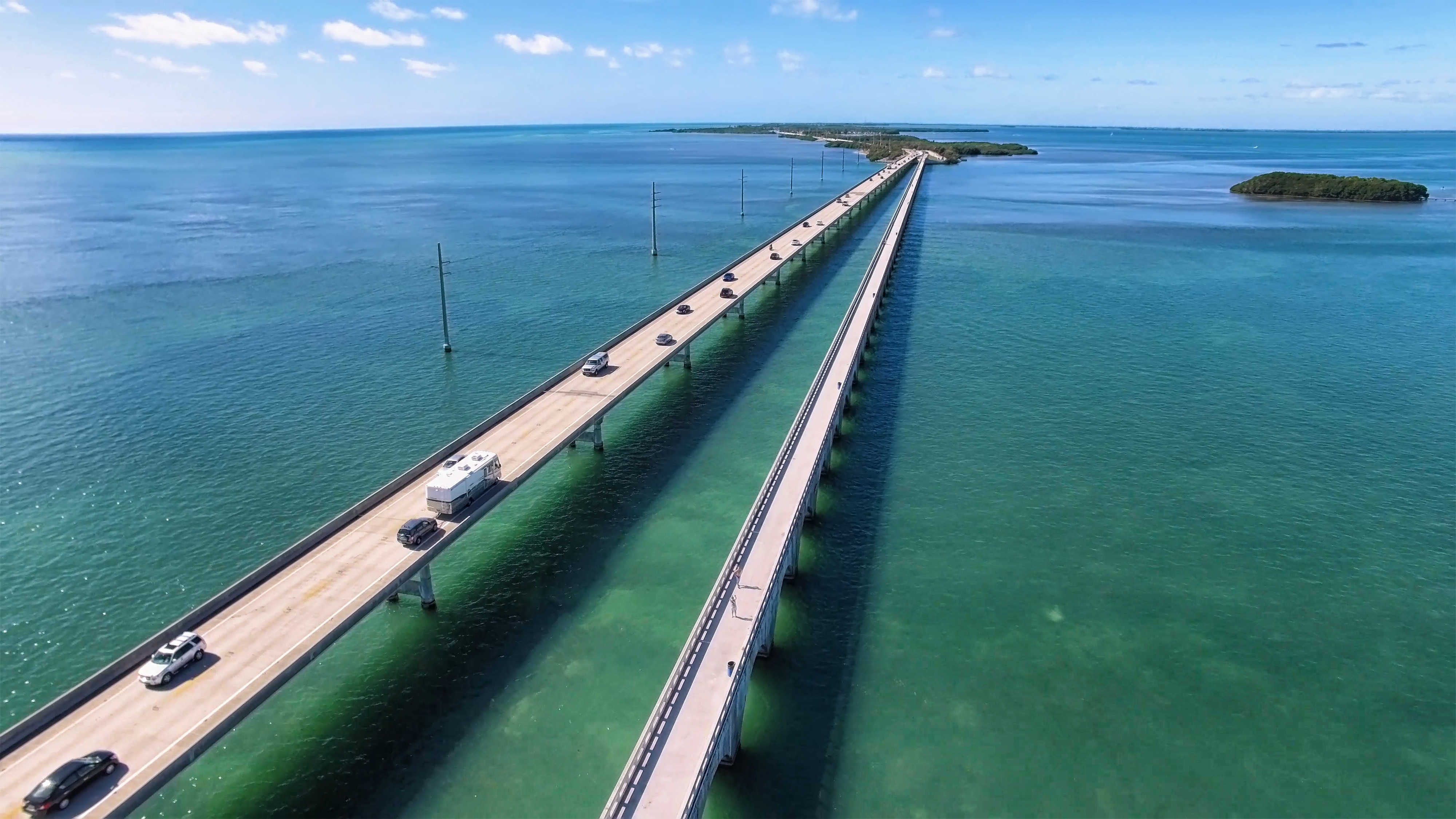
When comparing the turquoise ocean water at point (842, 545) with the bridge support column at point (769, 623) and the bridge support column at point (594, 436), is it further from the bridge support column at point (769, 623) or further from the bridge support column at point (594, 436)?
the bridge support column at point (594, 436)

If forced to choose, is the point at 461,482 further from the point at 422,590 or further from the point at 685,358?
the point at 685,358

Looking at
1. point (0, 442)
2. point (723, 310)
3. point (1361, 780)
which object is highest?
point (723, 310)

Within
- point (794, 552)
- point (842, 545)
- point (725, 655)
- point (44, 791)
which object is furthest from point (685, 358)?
point (44, 791)

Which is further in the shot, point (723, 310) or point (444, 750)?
point (723, 310)

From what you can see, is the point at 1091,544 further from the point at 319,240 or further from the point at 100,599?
the point at 319,240

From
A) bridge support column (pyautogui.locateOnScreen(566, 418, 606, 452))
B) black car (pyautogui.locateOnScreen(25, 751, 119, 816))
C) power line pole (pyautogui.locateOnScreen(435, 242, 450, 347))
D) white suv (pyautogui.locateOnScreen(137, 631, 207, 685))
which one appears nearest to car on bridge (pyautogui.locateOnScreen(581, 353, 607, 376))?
bridge support column (pyautogui.locateOnScreen(566, 418, 606, 452))

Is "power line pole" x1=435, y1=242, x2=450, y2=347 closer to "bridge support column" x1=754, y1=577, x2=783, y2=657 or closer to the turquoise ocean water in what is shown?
the turquoise ocean water

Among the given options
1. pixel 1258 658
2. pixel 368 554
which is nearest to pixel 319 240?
pixel 368 554

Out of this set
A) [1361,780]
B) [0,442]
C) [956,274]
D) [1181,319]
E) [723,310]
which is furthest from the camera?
[956,274]
